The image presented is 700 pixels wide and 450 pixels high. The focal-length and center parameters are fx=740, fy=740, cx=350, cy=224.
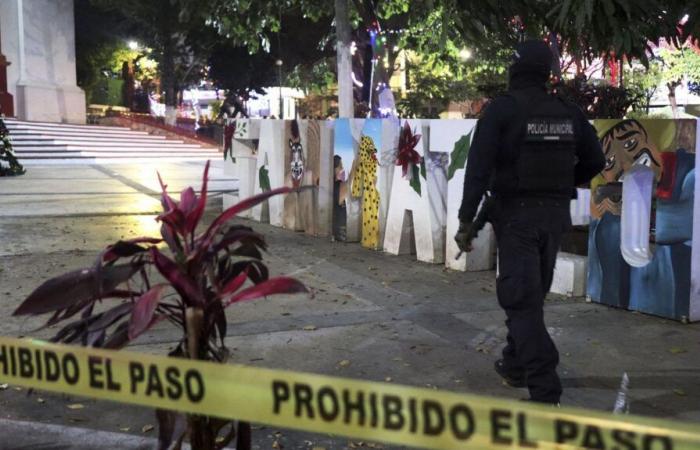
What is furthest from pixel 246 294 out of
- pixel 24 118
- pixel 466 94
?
pixel 24 118

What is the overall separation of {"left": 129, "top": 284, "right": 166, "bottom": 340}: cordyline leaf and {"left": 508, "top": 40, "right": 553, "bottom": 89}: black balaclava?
7.20ft

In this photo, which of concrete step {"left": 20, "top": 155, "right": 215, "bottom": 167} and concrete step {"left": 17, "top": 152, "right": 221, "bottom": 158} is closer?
concrete step {"left": 20, "top": 155, "right": 215, "bottom": 167}

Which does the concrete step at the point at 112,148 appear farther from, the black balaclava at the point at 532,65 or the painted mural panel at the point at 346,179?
the black balaclava at the point at 532,65

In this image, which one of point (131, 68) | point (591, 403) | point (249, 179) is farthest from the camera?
point (131, 68)

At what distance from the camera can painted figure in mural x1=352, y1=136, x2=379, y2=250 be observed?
27.5ft

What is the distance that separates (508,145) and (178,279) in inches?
73.9

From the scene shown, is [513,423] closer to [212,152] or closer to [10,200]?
[10,200]

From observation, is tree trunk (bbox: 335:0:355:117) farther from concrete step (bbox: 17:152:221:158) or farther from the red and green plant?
concrete step (bbox: 17:152:221:158)

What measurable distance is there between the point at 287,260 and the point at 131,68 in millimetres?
38023

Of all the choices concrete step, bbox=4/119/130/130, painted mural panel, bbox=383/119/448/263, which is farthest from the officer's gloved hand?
concrete step, bbox=4/119/130/130

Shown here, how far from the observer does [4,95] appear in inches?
1094

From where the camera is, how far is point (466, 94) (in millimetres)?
28750

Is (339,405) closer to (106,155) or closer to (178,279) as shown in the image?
(178,279)

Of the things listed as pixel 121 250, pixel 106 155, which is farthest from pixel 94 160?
pixel 121 250
